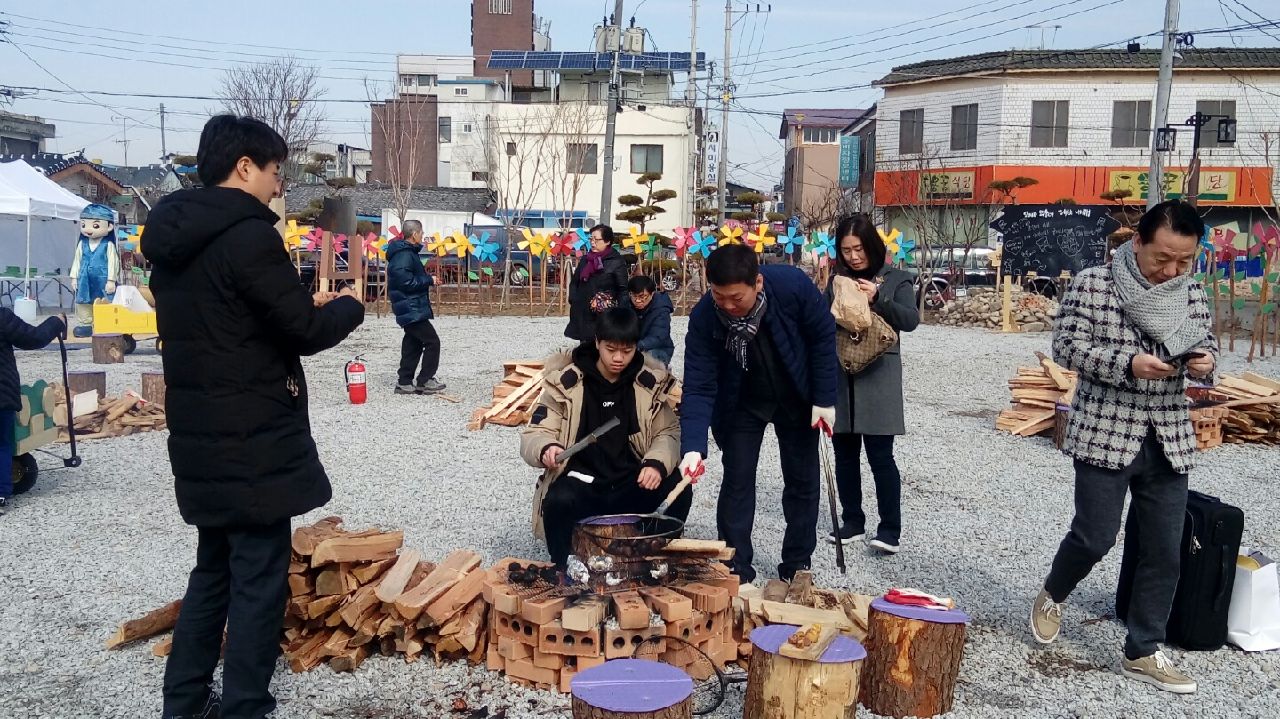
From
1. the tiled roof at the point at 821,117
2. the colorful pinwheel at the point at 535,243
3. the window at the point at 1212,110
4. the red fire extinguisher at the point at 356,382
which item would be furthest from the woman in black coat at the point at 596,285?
the tiled roof at the point at 821,117

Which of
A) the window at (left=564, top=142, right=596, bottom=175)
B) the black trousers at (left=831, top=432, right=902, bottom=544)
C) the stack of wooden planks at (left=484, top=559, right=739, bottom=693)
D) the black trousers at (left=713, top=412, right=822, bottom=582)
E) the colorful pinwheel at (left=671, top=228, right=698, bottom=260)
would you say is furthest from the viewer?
the window at (left=564, top=142, right=596, bottom=175)

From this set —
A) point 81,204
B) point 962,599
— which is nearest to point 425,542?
point 962,599

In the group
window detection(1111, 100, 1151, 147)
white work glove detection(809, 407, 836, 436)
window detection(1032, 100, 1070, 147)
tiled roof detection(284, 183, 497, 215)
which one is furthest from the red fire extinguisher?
tiled roof detection(284, 183, 497, 215)

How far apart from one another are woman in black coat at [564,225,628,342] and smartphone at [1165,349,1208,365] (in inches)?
174

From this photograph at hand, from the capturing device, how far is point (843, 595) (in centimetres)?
404

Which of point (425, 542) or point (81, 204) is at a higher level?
point (81, 204)

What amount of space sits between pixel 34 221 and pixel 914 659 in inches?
838

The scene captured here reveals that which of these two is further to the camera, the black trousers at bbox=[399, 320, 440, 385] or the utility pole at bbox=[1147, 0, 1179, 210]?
the utility pole at bbox=[1147, 0, 1179, 210]

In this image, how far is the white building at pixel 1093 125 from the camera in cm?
3222

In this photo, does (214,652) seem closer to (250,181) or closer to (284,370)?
(284,370)

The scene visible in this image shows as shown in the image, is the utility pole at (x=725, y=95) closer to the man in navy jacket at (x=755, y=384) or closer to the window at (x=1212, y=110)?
the window at (x=1212, y=110)

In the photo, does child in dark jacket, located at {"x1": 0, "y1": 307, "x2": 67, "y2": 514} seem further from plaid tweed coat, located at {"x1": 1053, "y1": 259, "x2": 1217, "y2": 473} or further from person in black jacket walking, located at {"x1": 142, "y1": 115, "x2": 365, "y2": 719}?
plaid tweed coat, located at {"x1": 1053, "y1": 259, "x2": 1217, "y2": 473}

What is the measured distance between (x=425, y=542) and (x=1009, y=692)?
10.4 feet

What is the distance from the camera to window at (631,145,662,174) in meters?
42.6
